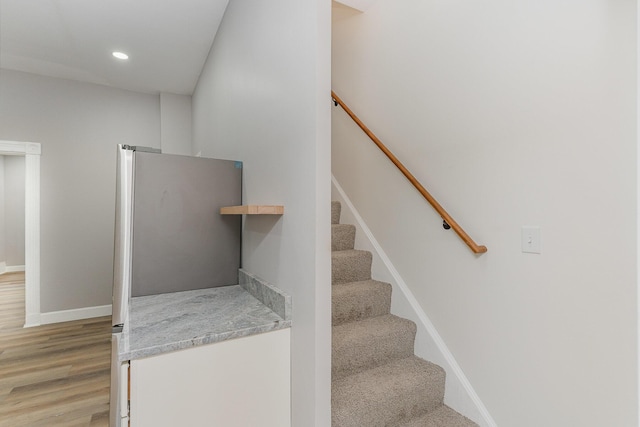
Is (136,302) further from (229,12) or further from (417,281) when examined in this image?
(229,12)

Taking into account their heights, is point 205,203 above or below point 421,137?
below

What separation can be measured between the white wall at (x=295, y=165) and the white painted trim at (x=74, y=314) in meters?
3.32

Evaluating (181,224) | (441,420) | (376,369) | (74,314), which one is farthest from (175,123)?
(441,420)

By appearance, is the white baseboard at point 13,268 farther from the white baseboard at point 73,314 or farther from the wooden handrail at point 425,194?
the wooden handrail at point 425,194

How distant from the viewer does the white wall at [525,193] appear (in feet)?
4.15

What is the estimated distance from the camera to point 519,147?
5.23 ft

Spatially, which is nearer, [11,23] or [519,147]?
[519,147]

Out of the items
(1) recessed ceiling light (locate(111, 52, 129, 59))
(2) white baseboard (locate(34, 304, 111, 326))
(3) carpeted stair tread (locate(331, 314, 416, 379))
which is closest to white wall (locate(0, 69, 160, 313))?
(2) white baseboard (locate(34, 304, 111, 326))

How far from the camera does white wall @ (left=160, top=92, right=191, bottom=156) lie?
4402 mm

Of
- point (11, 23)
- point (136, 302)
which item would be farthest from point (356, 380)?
point (11, 23)

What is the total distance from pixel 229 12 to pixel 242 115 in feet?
3.22

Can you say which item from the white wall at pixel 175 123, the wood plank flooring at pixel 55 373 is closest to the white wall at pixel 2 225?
the wood plank flooring at pixel 55 373

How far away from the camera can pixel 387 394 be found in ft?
5.52

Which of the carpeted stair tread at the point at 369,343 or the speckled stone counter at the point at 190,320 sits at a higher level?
the speckled stone counter at the point at 190,320
